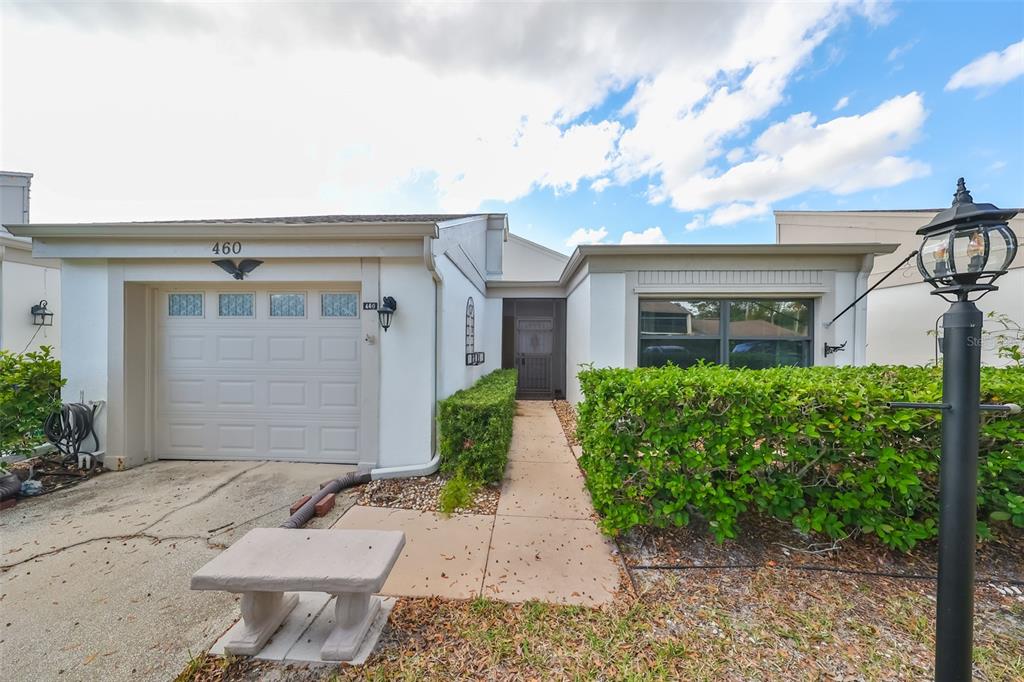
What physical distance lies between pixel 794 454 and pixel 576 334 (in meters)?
5.31

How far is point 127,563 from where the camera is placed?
2.62m

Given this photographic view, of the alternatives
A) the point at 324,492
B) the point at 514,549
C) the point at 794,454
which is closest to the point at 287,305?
the point at 324,492

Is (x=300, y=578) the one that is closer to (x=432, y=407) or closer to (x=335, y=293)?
(x=432, y=407)

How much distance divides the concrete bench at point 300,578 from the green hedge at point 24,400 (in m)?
4.17

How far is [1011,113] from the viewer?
486cm

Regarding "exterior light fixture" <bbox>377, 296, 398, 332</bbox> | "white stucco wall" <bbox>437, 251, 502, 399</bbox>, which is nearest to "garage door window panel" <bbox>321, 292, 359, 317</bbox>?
"exterior light fixture" <bbox>377, 296, 398, 332</bbox>

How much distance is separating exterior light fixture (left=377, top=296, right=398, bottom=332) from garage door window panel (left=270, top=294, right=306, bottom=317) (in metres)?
1.22

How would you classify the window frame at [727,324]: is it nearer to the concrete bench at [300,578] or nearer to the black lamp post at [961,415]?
the black lamp post at [961,415]

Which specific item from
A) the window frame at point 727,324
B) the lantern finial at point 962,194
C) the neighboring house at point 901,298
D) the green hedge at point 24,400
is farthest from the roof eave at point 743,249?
the green hedge at point 24,400

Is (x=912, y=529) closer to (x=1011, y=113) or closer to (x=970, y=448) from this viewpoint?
(x=970, y=448)

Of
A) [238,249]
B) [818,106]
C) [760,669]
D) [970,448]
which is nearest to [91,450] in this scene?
[238,249]

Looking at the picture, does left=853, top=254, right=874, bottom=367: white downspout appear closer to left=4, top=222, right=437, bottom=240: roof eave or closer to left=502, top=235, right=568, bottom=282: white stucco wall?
left=4, top=222, right=437, bottom=240: roof eave

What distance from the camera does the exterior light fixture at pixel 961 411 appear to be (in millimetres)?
1420

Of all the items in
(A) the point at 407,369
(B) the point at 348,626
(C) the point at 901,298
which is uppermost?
(C) the point at 901,298
